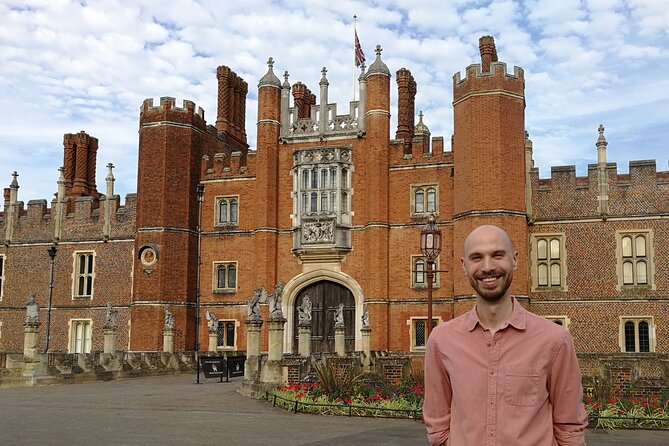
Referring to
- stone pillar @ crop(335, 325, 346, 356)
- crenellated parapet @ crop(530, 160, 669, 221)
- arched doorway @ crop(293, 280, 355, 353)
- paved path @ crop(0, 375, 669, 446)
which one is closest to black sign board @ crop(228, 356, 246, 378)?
stone pillar @ crop(335, 325, 346, 356)

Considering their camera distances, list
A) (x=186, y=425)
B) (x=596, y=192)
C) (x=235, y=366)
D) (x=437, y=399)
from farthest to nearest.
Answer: (x=596, y=192)
(x=235, y=366)
(x=186, y=425)
(x=437, y=399)

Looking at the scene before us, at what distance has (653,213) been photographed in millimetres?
26938

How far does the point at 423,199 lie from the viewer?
29656mm

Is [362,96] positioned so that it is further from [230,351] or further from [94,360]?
[94,360]

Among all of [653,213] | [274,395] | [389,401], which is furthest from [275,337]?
[653,213]

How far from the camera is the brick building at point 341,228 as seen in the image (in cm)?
2717

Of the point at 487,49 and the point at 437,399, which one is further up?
the point at 487,49

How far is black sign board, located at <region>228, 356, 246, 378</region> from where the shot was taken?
25.2 metres

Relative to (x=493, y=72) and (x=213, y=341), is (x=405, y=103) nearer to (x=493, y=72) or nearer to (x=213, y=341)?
(x=493, y=72)

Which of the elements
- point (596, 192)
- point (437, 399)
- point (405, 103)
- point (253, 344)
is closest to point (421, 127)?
point (405, 103)

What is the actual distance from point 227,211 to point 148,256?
3723mm

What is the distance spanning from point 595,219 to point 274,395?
1624 centimetres

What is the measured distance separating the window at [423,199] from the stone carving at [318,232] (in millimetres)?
3278

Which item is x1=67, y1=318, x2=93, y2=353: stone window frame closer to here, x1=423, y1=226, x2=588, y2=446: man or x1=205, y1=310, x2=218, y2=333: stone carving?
x1=205, y1=310, x2=218, y2=333: stone carving
